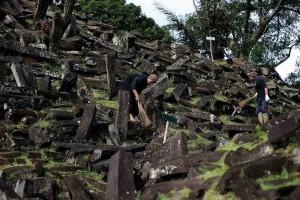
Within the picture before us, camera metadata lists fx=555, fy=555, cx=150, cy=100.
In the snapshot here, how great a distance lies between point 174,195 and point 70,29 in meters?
14.5

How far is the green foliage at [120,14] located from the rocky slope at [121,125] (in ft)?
30.6

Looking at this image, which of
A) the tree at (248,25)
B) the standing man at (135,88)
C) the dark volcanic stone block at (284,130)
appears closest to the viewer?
the dark volcanic stone block at (284,130)

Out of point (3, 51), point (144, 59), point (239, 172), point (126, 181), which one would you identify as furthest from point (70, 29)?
point (239, 172)

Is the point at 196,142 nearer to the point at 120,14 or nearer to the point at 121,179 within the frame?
the point at 121,179

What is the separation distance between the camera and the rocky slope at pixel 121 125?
584 centimetres

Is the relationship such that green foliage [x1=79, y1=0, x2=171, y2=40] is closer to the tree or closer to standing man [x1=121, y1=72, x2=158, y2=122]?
the tree

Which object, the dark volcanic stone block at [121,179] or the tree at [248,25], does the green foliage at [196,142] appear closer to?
the dark volcanic stone block at [121,179]

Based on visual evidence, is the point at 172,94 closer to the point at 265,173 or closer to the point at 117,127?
the point at 117,127

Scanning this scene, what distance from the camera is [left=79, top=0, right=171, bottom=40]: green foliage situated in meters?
32.7

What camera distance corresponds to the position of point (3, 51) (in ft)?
49.1

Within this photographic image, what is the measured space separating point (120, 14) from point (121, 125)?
76.8 feet

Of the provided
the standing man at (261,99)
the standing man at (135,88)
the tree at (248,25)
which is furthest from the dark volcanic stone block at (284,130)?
the tree at (248,25)

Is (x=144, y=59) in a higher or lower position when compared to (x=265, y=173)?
higher

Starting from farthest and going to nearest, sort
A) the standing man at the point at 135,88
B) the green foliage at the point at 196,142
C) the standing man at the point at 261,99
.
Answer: the standing man at the point at 261,99 → the standing man at the point at 135,88 → the green foliage at the point at 196,142
